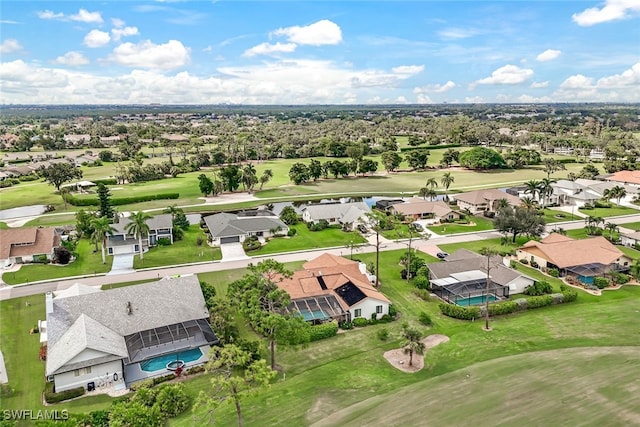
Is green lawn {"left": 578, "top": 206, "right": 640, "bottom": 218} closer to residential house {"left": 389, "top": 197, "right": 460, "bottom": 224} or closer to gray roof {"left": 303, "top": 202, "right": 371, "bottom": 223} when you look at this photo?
residential house {"left": 389, "top": 197, "right": 460, "bottom": 224}

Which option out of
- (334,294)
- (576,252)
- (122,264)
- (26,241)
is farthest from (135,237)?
(576,252)

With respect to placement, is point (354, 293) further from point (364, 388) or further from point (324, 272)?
point (364, 388)

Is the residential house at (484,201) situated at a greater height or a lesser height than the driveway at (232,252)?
greater

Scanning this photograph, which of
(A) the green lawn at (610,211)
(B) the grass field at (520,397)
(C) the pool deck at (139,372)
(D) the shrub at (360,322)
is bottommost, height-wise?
(C) the pool deck at (139,372)

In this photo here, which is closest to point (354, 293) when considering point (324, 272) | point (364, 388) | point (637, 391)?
point (324, 272)

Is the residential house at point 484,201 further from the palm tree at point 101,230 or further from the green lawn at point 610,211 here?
the palm tree at point 101,230

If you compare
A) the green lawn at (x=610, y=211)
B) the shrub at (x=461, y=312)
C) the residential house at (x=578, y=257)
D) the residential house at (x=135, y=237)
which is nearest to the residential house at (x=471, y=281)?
the shrub at (x=461, y=312)

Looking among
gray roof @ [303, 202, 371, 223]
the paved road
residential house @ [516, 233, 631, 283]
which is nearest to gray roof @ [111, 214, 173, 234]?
the paved road
